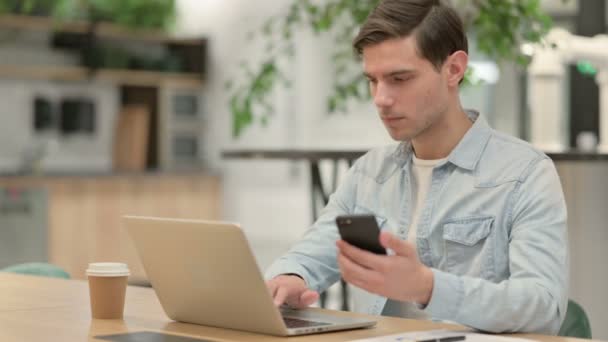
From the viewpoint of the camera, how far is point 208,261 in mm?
1729

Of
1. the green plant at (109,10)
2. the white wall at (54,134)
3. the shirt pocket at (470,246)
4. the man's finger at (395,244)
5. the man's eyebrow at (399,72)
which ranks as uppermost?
the green plant at (109,10)

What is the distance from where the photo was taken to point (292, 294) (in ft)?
6.55

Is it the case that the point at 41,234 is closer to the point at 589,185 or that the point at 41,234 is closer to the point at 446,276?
the point at 589,185

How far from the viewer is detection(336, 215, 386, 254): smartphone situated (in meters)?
1.54

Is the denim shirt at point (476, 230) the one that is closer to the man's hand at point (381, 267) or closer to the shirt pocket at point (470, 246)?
the shirt pocket at point (470, 246)

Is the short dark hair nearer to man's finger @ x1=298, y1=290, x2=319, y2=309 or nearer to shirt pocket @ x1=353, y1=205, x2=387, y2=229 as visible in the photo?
shirt pocket @ x1=353, y1=205, x2=387, y2=229

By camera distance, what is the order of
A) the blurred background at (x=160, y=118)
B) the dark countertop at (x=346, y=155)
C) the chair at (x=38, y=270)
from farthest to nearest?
the blurred background at (x=160, y=118)
the dark countertop at (x=346, y=155)
the chair at (x=38, y=270)

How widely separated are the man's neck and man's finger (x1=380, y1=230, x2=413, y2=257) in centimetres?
58

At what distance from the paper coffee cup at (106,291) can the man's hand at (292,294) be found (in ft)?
0.86

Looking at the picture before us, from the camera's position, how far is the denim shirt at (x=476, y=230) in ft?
5.77

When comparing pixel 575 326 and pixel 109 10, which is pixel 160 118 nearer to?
pixel 109 10

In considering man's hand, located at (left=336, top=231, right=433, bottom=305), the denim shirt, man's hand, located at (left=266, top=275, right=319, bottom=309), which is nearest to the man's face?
the denim shirt

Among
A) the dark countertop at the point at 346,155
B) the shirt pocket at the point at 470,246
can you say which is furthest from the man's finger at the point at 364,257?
the dark countertop at the point at 346,155

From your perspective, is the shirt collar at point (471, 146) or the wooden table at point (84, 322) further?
the shirt collar at point (471, 146)
